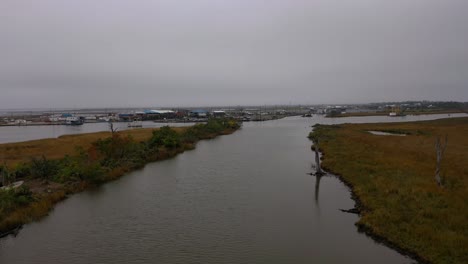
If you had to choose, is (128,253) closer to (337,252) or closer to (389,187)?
(337,252)

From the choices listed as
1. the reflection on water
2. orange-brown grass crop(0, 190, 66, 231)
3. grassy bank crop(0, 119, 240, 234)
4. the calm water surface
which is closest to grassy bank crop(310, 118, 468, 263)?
the reflection on water

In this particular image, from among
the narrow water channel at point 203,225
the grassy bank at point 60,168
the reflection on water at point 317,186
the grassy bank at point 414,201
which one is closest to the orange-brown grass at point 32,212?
the grassy bank at point 60,168

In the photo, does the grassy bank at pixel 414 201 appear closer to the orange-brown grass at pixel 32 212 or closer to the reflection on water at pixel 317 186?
the reflection on water at pixel 317 186

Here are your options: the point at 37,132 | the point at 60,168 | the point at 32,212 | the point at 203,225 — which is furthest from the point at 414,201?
the point at 37,132

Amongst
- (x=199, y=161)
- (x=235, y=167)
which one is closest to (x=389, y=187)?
(x=235, y=167)

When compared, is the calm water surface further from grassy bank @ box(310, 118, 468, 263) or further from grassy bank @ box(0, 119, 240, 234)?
grassy bank @ box(310, 118, 468, 263)

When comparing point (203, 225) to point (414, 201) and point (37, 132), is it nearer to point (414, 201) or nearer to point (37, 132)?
point (414, 201)
